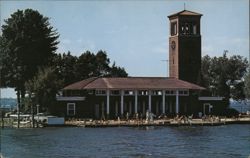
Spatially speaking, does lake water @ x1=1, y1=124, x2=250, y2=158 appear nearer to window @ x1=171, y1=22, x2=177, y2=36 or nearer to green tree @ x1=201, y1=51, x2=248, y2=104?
window @ x1=171, y1=22, x2=177, y2=36

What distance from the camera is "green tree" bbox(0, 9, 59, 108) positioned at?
97.9 metres

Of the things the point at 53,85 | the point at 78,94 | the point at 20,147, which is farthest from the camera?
the point at 78,94

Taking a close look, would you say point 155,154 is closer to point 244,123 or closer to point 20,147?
point 20,147

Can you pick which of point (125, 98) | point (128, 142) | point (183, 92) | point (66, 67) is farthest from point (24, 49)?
point (128, 142)

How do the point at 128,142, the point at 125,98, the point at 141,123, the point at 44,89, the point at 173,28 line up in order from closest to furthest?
the point at 128,142 → the point at 141,123 → the point at 44,89 → the point at 125,98 → the point at 173,28

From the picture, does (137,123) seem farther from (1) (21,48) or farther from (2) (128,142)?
(1) (21,48)

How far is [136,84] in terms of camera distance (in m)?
91.9

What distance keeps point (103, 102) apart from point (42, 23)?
20.2m

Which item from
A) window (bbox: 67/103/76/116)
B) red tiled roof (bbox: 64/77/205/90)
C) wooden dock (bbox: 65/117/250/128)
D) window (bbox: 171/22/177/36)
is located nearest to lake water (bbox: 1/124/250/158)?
wooden dock (bbox: 65/117/250/128)

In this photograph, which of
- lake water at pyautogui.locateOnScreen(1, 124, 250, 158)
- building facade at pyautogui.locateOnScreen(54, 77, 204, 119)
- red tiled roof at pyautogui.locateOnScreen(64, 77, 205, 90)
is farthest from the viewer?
red tiled roof at pyautogui.locateOnScreen(64, 77, 205, 90)

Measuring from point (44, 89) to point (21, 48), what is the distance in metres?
15.4

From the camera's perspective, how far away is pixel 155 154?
1981 inches

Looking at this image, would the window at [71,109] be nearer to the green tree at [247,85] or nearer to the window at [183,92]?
the window at [183,92]

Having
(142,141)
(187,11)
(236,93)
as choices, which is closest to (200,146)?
(142,141)
